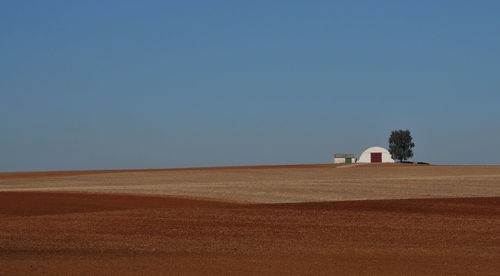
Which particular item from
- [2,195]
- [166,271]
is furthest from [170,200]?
[166,271]

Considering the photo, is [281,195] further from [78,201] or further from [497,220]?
[497,220]

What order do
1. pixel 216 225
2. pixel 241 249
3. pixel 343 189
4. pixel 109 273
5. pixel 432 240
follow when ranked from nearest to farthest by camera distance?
pixel 109 273, pixel 241 249, pixel 432 240, pixel 216 225, pixel 343 189

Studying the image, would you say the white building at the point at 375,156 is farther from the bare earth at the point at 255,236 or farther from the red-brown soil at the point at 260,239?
the red-brown soil at the point at 260,239

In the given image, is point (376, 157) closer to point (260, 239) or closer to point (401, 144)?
point (401, 144)

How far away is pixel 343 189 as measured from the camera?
40906 mm

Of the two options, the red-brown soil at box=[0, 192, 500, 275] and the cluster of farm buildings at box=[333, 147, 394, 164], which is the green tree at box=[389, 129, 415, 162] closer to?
the cluster of farm buildings at box=[333, 147, 394, 164]

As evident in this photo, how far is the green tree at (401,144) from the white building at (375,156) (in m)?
6.35

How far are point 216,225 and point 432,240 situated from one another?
22.5ft

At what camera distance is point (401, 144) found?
12712 centimetres

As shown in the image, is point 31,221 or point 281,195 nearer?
point 31,221

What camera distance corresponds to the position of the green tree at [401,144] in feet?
414

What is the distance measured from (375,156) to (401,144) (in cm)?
1084

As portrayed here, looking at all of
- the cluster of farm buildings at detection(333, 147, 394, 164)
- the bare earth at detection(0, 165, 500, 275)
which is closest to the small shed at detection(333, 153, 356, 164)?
the cluster of farm buildings at detection(333, 147, 394, 164)

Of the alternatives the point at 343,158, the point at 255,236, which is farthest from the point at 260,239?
the point at 343,158
